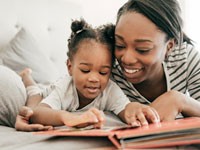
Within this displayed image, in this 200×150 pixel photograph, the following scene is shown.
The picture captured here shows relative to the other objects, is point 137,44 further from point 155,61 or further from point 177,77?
point 177,77

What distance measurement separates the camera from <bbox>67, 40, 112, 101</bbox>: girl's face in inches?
43.2

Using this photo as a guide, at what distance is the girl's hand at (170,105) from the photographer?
35.9 inches

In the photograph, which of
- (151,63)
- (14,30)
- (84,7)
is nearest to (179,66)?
(151,63)

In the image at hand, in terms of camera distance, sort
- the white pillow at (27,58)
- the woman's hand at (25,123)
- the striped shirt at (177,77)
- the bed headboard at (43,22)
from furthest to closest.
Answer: the bed headboard at (43,22) < the white pillow at (27,58) < the striped shirt at (177,77) < the woman's hand at (25,123)

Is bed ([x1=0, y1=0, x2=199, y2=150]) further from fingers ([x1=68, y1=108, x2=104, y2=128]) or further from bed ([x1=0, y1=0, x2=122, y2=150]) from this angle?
fingers ([x1=68, y1=108, x2=104, y2=128])

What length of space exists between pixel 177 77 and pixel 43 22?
35.5 inches

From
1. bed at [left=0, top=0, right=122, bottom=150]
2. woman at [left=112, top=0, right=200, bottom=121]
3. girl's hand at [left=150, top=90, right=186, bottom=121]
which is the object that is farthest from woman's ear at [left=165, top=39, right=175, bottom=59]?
bed at [left=0, top=0, right=122, bottom=150]

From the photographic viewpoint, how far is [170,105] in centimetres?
94

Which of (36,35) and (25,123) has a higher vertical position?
(36,35)

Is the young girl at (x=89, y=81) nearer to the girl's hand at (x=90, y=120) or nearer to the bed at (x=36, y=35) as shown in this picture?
the bed at (x=36, y=35)

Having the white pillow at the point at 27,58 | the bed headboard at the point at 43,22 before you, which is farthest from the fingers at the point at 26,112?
the bed headboard at the point at 43,22

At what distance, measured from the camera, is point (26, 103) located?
1099 mm

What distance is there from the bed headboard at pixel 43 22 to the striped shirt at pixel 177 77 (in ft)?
2.15

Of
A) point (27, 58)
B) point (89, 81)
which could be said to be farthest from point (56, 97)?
point (27, 58)
